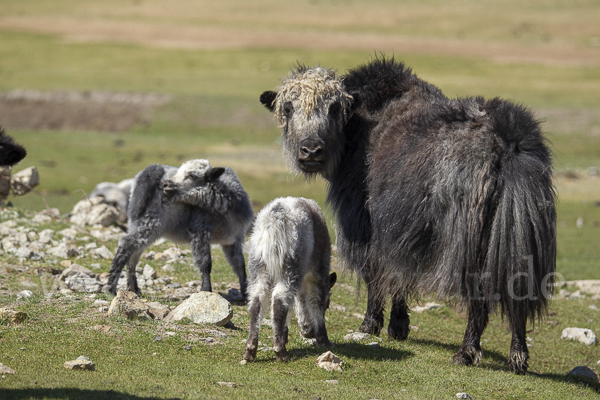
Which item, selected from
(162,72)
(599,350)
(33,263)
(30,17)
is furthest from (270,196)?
(30,17)

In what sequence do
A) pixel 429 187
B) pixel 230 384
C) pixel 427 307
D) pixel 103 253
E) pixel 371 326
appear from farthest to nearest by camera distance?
pixel 103 253, pixel 427 307, pixel 371 326, pixel 429 187, pixel 230 384

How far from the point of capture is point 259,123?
34031 millimetres

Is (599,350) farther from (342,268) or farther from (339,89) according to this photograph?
(339,89)

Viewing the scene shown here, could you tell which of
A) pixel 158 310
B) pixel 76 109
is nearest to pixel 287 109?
pixel 158 310

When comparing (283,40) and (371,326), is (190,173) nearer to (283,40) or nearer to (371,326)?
(371,326)

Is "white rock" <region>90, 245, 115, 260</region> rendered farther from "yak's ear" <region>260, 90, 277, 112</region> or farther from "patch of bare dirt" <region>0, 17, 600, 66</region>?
"patch of bare dirt" <region>0, 17, 600, 66</region>

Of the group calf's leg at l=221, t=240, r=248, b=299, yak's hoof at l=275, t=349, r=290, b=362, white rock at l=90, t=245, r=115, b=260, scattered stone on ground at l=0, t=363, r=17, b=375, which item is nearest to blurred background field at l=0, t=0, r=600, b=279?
calf's leg at l=221, t=240, r=248, b=299

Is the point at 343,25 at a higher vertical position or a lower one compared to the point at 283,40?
higher

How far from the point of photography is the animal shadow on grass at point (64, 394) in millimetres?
Answer: 5518

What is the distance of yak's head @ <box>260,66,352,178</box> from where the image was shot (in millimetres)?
8070

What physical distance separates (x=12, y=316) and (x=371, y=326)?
13.9 feet

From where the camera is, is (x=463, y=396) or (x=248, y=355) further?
(x=248, y=355)

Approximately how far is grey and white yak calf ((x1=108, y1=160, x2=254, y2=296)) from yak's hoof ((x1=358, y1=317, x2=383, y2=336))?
1919 millimetres

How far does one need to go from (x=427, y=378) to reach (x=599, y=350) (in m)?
4.36
